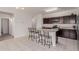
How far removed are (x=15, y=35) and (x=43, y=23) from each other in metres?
3.49

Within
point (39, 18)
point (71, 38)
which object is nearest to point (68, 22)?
point (71, 38)

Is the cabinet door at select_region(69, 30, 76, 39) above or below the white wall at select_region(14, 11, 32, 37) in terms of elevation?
below

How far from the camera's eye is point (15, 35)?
7.14 m

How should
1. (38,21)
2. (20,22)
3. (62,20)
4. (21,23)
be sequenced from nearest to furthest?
(62,20)
(20,22)
(21,23)
(38,21)

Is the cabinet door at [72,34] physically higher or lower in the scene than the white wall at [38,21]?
lower

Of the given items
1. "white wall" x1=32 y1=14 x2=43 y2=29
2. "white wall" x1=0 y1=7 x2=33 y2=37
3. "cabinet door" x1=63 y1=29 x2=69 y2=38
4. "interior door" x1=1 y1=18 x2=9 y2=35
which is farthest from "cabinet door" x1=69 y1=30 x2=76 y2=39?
"interior door" x1=1 y1=18 x2=9 y2=35

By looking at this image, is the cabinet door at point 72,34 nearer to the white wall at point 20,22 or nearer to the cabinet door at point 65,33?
the cabinet door at point 65,33

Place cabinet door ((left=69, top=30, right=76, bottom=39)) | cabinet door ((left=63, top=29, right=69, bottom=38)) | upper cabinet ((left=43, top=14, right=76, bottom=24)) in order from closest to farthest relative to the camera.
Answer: cabinet door ((left=69, top=30, right=76, bottom=39)), upper cabinet ((left=43, top=14, right=76, bottom=24)), cabinet door ((left=63, top=29, right=69, bottom=38))

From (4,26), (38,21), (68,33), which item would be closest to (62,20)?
Answer: (68,33)

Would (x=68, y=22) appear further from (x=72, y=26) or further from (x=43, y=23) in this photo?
(x=43, y=23)

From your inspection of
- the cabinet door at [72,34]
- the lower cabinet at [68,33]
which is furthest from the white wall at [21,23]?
the cabinet door at [72,34]

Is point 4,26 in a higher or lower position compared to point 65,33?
higher

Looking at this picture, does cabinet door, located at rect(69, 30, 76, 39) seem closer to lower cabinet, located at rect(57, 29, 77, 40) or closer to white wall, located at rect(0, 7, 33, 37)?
lower cabinet, located at rect(57, 29, 77, 40)

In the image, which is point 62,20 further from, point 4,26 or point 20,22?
point 4,26
